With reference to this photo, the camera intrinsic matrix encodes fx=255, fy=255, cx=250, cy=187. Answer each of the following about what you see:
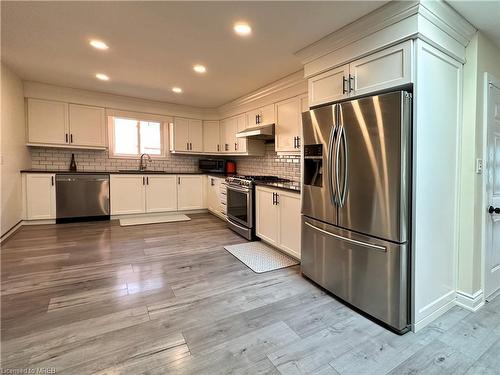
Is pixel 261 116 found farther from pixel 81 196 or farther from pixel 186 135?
pixel 81 196

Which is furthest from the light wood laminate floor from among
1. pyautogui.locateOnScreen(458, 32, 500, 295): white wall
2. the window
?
the window

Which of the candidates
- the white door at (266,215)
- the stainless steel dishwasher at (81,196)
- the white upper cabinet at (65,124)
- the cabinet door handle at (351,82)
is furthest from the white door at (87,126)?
the cabinet door handle at (351,82)

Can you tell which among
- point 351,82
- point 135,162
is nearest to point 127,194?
point 135,162

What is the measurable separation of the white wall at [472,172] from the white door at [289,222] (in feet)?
4.80

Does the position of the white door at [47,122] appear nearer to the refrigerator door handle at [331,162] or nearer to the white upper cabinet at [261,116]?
the white upper cabinet at [261,116]

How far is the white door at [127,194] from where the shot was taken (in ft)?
16.6

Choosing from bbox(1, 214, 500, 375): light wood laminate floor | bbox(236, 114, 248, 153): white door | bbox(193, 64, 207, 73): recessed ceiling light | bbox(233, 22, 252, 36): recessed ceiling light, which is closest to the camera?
bbox(1, 214, 500, 375): light wood laminate floor

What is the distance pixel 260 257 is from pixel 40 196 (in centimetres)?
409

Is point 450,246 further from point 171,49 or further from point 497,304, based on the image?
point 171,49

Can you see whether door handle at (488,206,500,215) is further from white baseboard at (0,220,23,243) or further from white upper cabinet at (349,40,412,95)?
white baseboard at (0,220,23,243)

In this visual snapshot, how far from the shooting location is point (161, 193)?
5.50 m

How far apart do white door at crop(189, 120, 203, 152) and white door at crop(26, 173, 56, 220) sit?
8.84ft

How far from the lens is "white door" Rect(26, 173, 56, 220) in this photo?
14.4ft

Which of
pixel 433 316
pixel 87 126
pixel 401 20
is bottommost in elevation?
pixel 433 316
